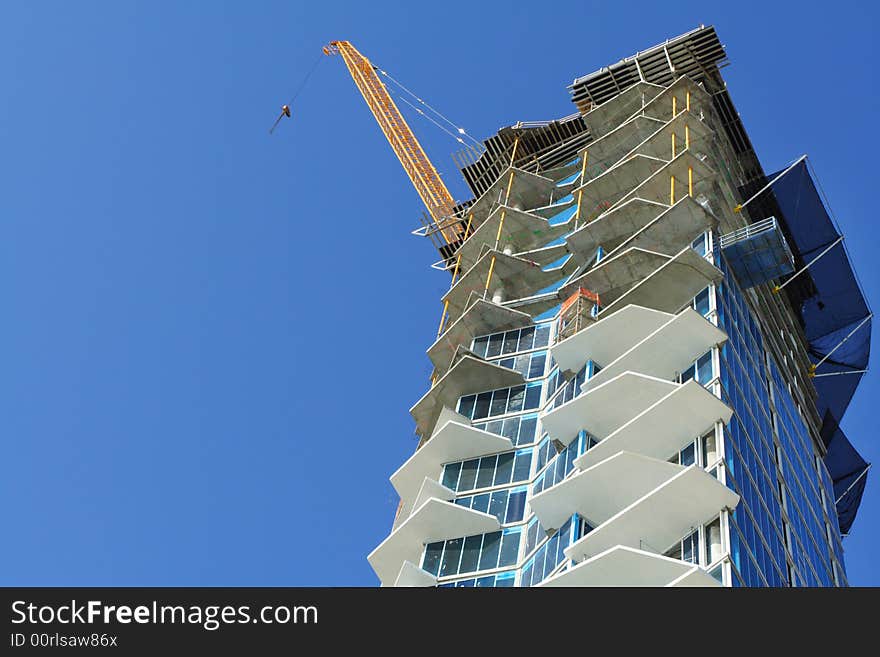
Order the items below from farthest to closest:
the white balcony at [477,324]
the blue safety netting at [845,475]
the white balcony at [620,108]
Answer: the white balcony at [620,108] → the blue safety netting at [845,475] → the white balcony at [477,324]

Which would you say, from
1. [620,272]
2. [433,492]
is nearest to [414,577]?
[433,492]

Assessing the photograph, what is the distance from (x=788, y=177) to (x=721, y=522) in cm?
4194

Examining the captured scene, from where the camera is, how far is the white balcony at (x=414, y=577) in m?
50.8

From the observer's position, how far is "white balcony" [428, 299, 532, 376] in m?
67.5

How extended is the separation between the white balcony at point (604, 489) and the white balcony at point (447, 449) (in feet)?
25.9

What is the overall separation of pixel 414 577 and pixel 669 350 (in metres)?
14.2

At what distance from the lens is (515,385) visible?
62.1m

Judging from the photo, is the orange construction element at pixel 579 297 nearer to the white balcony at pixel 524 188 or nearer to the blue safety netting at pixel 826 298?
the white balcony at pixel 524 188

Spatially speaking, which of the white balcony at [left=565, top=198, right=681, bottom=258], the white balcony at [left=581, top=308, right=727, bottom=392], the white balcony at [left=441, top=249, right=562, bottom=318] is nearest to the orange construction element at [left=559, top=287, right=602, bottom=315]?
the white balcony at [left=565, top=198, right=681, bottom=258]

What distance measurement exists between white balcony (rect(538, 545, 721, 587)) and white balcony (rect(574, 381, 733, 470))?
25.4ft

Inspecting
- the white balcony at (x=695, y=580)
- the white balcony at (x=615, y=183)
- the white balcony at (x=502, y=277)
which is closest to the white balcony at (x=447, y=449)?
the white balcony at (x=502, y=277)
